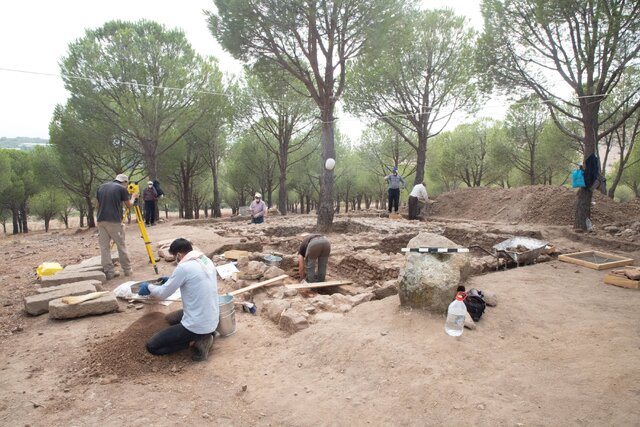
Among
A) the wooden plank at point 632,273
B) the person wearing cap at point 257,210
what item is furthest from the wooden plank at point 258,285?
A: the person wearing cap at point 257,210

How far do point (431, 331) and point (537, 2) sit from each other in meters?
9.69

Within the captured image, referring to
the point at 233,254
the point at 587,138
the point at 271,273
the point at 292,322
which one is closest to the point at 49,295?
the point at 271,273

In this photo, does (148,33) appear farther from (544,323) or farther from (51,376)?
(544,323)

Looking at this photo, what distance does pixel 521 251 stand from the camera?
692cm

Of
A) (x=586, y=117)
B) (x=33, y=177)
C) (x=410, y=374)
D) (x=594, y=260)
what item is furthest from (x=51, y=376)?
(x=33, y=177)

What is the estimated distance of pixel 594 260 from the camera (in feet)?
22.7

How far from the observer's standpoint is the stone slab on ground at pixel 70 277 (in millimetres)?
5625

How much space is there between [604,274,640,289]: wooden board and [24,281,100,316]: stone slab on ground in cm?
773

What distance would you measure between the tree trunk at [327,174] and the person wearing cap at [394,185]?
178 inches

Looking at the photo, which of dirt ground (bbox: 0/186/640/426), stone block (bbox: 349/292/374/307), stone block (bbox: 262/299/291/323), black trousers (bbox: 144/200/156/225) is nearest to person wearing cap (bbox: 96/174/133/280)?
dirt ground (bbox: 0/186/640/426)

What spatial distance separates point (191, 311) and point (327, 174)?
8.26m

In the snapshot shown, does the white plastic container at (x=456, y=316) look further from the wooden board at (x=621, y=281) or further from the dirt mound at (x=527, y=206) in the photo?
the dirt mound at (x=527, y=206)

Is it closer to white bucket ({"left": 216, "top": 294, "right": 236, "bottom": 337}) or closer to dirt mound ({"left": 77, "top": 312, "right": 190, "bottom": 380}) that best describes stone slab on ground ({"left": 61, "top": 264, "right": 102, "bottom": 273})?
dirt mound ({"left": 77, "top": 312, "right": 190, "bottom": 380})

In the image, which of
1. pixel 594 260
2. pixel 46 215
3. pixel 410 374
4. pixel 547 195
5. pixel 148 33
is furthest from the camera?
pixel 46 215
